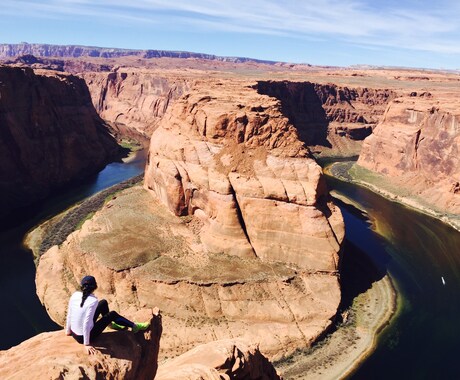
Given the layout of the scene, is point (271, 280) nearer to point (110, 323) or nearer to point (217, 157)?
point (217, 157)

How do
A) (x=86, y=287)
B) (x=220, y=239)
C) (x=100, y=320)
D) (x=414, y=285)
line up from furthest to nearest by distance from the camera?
(x=414, y=285) → (x=220, y=239) → (x=100, y=320) → (x=86, y=287)

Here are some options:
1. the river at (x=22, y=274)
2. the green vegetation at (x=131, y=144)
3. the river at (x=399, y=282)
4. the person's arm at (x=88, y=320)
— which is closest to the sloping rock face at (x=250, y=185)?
the river at (x=399, y=282)

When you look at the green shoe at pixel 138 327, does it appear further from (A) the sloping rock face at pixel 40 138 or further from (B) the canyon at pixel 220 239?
(A) the sloping rock face at pixel 40 138

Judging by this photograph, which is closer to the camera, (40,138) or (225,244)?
(225,244)

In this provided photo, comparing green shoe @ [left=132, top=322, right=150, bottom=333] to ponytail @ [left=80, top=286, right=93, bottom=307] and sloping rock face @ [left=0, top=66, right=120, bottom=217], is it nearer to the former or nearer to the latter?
ponytail @ [left=80, top=286, right=93, bottom=307]

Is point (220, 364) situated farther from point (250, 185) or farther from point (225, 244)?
point (250, 185)

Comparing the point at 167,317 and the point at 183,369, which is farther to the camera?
the point at 167,317

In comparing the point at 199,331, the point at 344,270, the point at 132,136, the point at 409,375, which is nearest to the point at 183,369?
the point at 199,331

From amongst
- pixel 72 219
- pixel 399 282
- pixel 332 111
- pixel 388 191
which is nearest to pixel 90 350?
pixel 399 282
